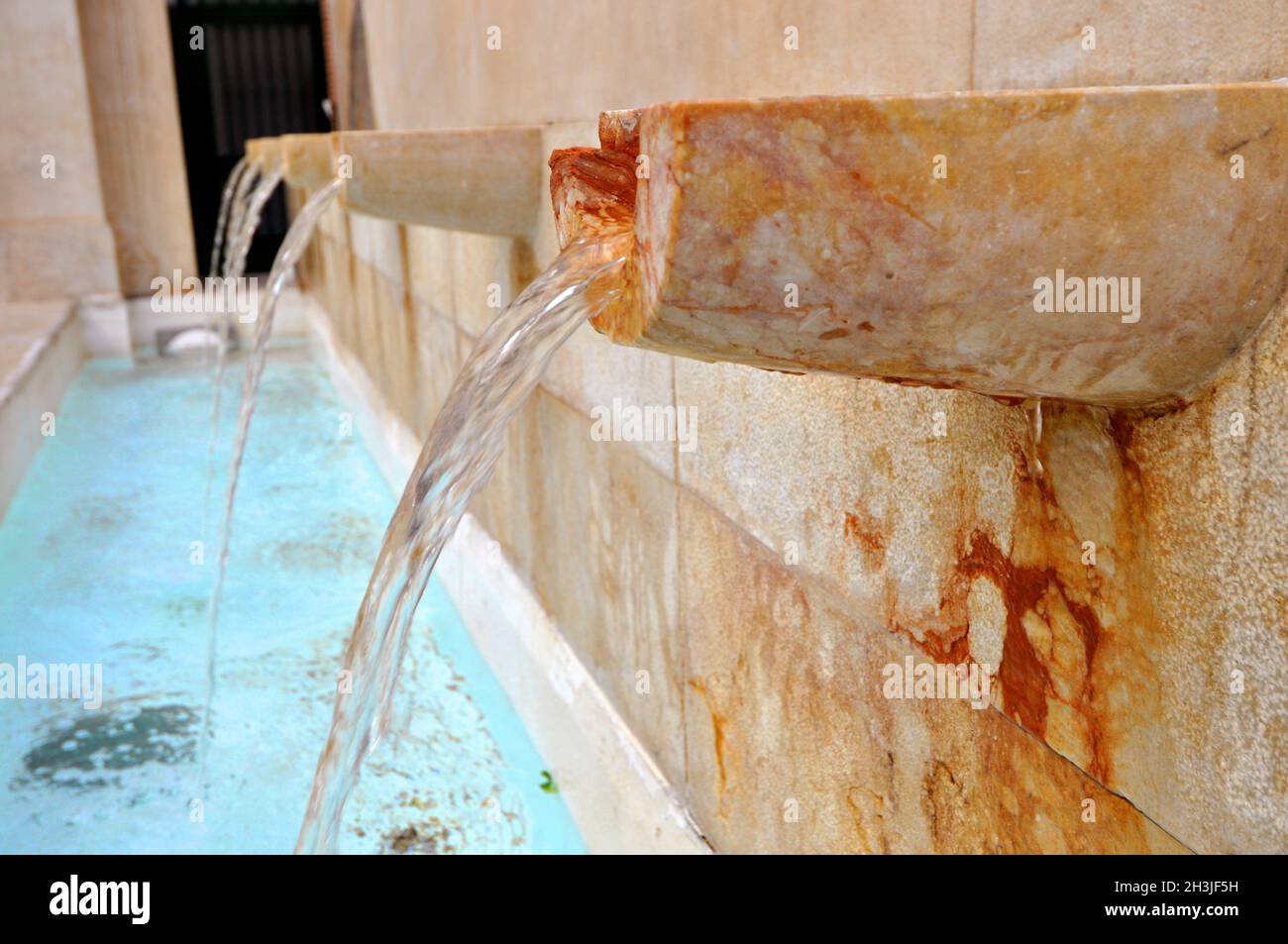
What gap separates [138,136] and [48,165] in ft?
3.21

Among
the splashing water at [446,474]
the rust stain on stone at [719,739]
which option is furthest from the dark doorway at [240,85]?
the rust stain on stone at [719,739]

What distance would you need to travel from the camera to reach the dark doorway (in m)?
12.8

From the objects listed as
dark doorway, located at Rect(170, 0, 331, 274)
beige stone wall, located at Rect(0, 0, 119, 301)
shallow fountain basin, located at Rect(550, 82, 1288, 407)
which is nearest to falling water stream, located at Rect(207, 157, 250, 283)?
dark doorway, located at Rect(170, 0, 331, 274)

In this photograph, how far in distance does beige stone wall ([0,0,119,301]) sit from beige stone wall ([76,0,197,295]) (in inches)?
16.2

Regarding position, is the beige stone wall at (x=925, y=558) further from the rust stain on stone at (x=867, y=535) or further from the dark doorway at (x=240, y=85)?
the dark doorway at (x=240, y=85)

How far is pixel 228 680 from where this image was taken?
4289mm

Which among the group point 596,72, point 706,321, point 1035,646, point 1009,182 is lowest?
point 1035,646

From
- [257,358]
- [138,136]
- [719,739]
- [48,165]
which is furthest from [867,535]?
[138,136]

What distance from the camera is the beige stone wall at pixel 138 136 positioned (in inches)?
447

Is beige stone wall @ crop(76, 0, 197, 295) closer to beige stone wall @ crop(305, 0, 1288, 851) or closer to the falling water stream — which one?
the falling water stream

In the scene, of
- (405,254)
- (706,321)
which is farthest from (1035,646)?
(405,254)

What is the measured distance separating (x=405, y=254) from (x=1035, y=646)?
4.71 metres

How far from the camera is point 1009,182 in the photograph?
1091 mm
